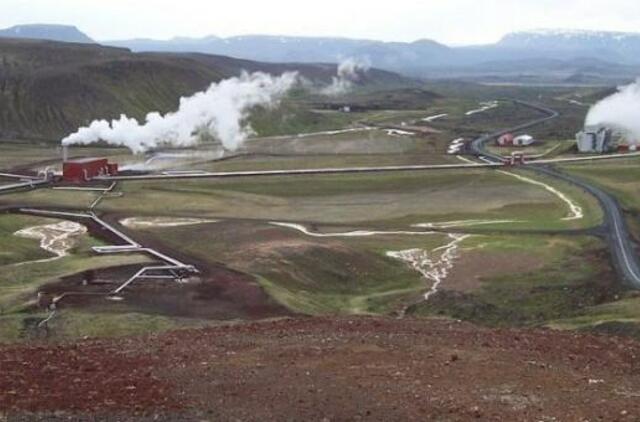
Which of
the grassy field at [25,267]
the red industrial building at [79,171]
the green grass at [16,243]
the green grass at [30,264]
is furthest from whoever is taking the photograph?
the red industrial building at [79,171]

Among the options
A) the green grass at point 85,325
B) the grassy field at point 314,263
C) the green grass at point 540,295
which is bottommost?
the grassy field at point 314,263

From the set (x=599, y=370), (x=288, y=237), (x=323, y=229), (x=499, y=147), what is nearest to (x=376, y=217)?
(x=323, y=229)

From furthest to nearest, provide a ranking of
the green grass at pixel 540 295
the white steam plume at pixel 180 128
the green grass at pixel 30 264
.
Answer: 1. the white steam plume at pixel 180 128
2. the green grass at pixel 540 295
3. the green grass at pixel 30 264

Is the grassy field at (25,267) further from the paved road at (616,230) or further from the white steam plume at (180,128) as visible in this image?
the white steam plume at (180,128)

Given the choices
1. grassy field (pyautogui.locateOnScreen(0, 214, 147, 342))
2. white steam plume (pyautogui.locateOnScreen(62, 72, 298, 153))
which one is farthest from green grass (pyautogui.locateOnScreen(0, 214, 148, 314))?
white steam plume (pyautogui.locateOnScreen(62, 72, 298, 153))

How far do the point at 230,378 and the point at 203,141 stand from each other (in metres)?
153

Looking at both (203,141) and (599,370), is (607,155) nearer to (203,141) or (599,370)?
(203,141)

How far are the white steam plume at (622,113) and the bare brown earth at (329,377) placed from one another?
466 ft

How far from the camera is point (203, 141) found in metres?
177

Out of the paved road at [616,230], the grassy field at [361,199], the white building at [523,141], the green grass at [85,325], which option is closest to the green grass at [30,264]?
the green grass at [85,325]

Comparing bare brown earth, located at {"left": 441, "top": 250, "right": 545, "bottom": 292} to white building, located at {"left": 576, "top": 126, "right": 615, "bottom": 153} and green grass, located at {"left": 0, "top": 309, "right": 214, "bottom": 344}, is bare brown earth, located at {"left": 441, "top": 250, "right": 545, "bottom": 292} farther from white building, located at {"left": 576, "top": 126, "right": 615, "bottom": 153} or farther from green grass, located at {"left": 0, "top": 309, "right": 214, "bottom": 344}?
white building, located at {"left": 576, "top": 126, "right": 615, "bottom": 153}

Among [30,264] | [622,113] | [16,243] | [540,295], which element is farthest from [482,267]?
[622,113]

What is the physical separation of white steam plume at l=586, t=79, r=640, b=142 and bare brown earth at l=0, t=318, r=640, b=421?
14201cm

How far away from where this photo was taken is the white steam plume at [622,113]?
169 meters
